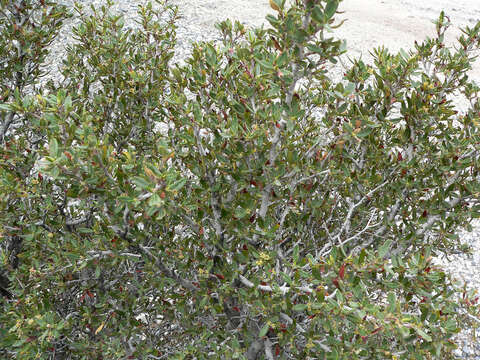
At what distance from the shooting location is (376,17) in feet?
44.3

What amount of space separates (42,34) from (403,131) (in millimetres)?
3104

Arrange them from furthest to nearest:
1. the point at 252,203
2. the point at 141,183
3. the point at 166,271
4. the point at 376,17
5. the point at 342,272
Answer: the point at 376,17
the point at 166,271
the point at 252,203
the point at 342,272
the point at 141,183

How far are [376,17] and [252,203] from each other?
1371 cm

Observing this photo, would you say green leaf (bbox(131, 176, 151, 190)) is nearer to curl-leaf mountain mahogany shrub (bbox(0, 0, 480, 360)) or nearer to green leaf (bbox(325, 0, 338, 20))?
curl-leaf mountain mahogany shrub (bbox(0, 0, 480, 360))

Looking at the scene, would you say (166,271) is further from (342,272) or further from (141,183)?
(342,272)

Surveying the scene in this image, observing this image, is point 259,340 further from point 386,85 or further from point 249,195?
point 386,85

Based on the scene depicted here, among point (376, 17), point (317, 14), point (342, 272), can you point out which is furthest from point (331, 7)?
point (376, 17)

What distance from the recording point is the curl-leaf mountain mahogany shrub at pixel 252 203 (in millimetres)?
1869

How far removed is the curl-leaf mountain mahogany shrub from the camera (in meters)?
1.87

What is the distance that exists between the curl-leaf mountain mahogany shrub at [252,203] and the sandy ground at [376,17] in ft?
28.5

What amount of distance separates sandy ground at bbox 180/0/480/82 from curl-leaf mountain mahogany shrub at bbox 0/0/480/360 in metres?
8.69

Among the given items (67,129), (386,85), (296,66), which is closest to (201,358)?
(67,129)

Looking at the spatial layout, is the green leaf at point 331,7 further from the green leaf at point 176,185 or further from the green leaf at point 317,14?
the green leaf at point 176,185

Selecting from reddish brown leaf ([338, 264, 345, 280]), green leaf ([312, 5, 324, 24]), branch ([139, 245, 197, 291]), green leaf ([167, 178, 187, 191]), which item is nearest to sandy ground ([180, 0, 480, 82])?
branch ([139, 245, 197, 291])
